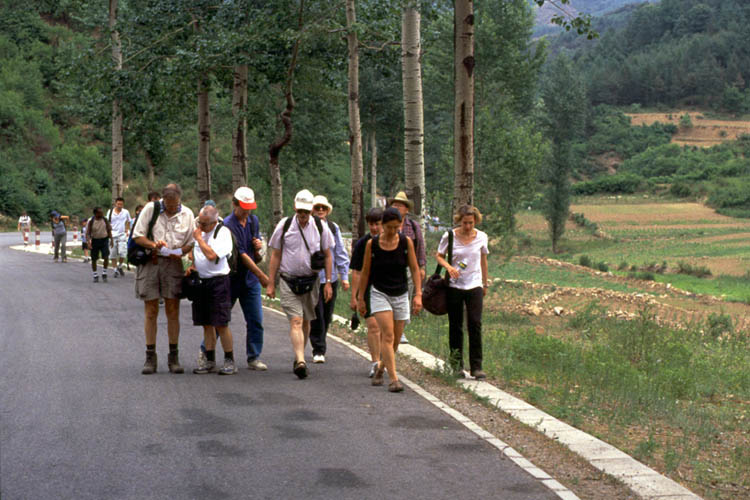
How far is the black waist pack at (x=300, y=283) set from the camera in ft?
33.4

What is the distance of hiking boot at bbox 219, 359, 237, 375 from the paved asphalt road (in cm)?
10

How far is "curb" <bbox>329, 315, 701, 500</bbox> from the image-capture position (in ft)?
20.6

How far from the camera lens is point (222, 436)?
7.25 metres

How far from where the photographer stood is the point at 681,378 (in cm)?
1198

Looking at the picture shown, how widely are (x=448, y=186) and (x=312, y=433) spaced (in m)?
21.0

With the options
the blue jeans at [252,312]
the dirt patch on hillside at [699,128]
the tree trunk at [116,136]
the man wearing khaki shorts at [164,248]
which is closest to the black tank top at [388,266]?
the blue jeans at [252,312]

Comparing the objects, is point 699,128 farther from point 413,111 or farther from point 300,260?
point 300,260

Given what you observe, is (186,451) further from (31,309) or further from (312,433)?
Result: (31,309)

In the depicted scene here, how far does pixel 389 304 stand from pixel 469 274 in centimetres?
112

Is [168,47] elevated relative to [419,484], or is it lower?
elevated

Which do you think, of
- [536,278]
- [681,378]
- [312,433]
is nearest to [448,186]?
[536,278]

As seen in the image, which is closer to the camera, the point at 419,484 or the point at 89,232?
the point at 419,484

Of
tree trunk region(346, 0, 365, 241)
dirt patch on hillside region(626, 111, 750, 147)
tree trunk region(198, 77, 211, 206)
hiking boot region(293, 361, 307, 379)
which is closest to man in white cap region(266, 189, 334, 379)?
hiking boot region(293, 361, 307, 379)

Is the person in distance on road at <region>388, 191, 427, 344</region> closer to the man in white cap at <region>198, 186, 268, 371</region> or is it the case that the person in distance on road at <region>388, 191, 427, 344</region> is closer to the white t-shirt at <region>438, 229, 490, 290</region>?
the white t-shirt at <region>438, 229, 490, 290</region>
